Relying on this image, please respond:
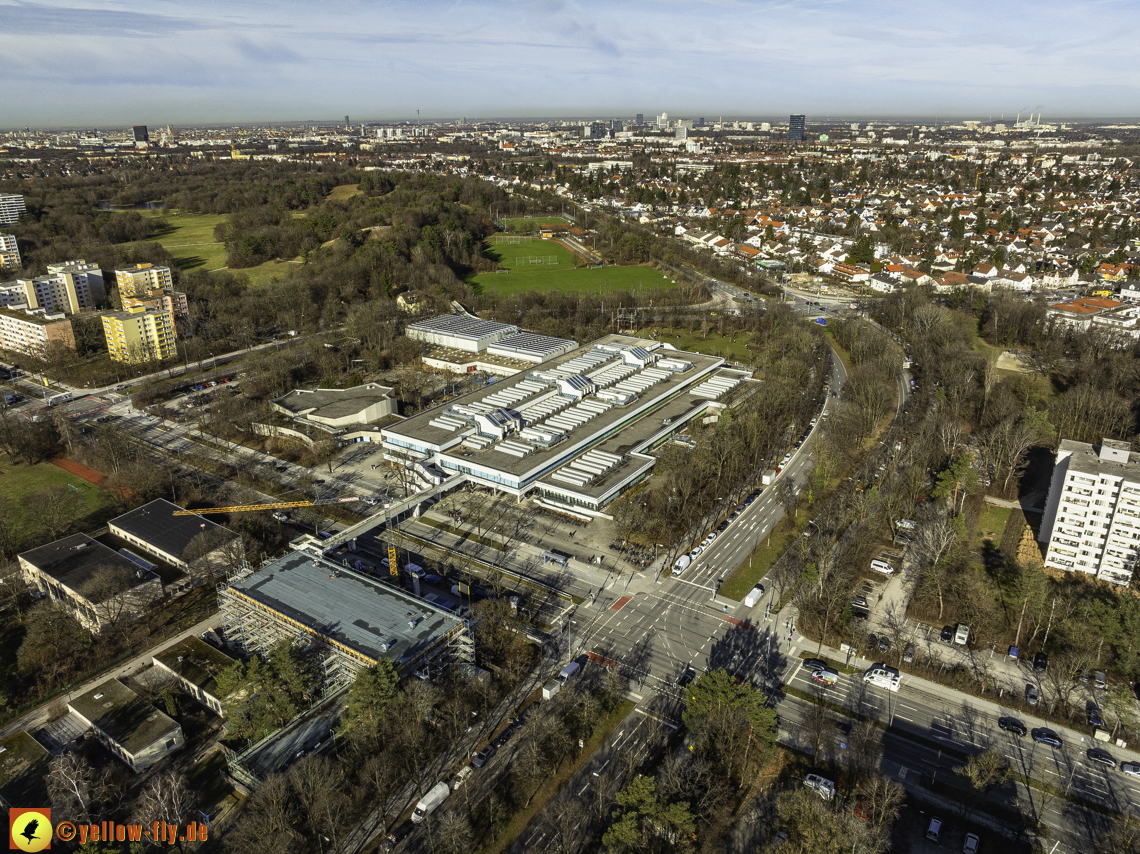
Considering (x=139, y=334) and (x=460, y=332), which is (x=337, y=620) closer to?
(x=460, y=332)

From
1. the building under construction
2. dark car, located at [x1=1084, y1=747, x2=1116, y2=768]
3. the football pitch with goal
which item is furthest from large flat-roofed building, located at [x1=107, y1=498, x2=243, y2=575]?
the football pitch with goal

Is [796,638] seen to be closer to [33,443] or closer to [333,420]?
[333,420]

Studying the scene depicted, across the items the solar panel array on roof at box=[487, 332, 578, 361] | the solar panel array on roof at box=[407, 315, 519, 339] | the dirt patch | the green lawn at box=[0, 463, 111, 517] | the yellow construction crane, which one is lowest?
the green lawn at box=[0, 463, 111, 517]

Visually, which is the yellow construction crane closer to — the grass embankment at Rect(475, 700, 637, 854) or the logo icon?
the logo icon

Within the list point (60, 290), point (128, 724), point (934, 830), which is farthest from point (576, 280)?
point (934, 830)

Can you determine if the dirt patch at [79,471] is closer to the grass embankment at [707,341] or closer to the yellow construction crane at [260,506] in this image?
the yellow construction crane at [260,506]

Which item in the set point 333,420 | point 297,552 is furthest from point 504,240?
point 297,552
